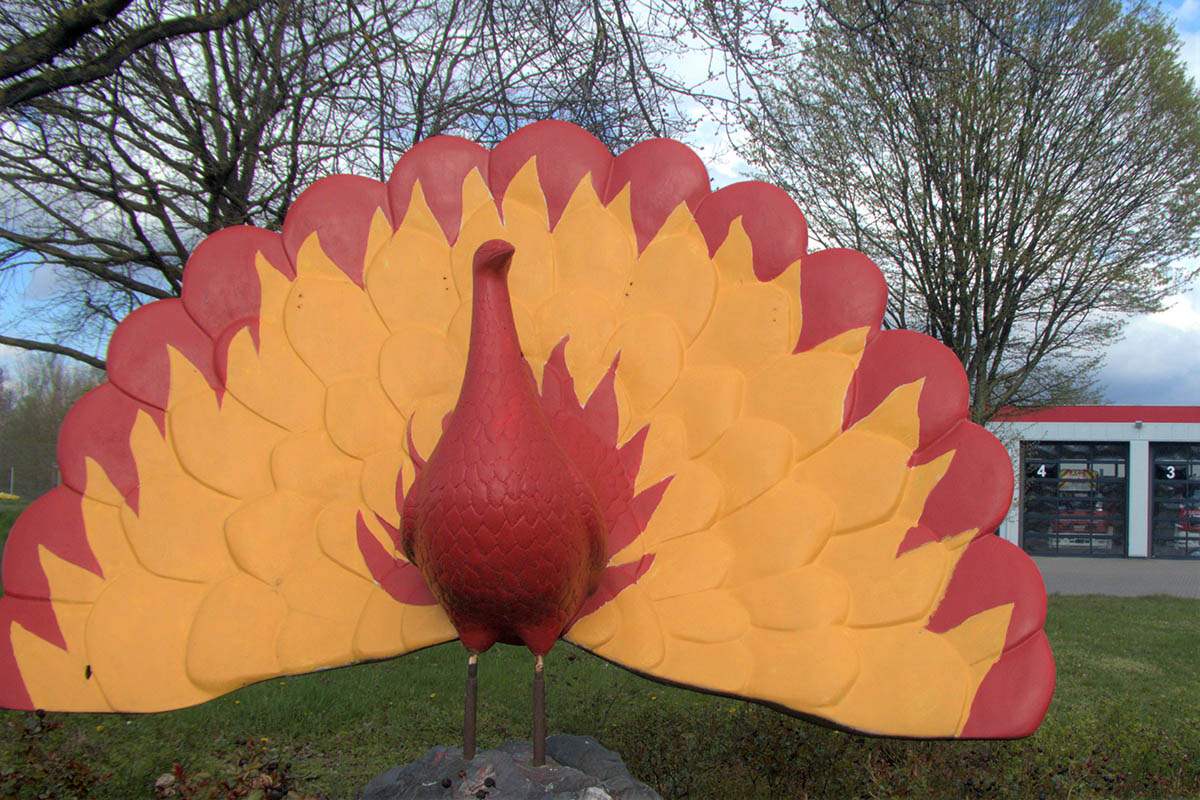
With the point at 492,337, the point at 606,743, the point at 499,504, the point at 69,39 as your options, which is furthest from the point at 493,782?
the point at 69,39

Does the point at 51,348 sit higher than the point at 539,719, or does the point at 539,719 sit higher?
the point at 51,348

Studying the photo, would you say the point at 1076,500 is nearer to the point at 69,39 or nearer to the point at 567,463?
the point at 567,463

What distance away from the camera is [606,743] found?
484cm

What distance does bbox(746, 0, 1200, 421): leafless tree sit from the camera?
8.34 meters

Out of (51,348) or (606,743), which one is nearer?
(606,743)

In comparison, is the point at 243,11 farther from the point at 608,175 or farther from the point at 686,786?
the point at 686,786

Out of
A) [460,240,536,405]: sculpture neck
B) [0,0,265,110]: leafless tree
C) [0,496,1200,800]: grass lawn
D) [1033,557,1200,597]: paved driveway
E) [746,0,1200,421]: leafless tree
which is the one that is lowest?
[0,496,1200,800]: grass lawn

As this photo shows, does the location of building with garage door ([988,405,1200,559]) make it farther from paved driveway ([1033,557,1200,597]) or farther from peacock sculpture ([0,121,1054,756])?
peacock sculpture ([0,121,1054,756])

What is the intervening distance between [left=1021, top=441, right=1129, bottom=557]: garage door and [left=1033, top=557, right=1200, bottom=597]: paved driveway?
2.64 feet

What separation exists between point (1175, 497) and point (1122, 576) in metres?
5.97

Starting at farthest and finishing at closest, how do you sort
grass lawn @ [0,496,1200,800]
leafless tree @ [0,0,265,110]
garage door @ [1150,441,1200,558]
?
garage door @ [1150,441,1200,558] < grass lawn @ [0,496,1200,800] < leafless tree @ [0,0,265,110]

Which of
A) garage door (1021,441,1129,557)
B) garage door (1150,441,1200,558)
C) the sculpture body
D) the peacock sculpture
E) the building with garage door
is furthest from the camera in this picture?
garage door (1021,441,1129,557)

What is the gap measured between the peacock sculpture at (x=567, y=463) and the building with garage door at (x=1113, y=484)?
67.8 feet

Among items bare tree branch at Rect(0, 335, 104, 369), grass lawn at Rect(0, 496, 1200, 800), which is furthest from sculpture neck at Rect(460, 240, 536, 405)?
bare tree branch at Rect(0, 335, 104, 369)
